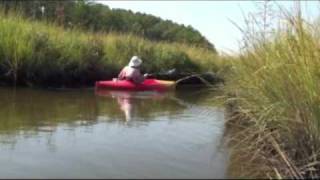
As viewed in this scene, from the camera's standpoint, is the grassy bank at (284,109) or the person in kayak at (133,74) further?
the person in kayak at (133,74)

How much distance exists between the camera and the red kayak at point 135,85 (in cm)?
1327

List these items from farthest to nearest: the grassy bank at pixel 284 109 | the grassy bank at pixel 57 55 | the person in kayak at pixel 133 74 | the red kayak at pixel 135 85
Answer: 1. the person in kayak at pixel 133 74
2. the red kayak at pixel 135 85
3. the grassy bank at pixel 57 55
4. the grassy bank at pixel 284 109

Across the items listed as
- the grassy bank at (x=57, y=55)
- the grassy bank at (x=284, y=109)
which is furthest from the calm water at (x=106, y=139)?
the grassy bank at (x=57, y=55)

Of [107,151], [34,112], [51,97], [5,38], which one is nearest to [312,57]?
[107,151]

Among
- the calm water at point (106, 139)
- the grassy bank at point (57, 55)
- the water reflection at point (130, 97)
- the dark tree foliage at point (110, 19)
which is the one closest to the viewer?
the calm water at point (106, 139)

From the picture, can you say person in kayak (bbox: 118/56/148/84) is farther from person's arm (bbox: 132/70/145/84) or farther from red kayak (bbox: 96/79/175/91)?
red kayak (bbox: 96/79/175/91)

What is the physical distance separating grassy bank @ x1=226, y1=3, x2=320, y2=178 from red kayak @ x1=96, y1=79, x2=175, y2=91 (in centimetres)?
686

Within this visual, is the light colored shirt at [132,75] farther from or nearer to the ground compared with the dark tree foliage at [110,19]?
nearer to the ground

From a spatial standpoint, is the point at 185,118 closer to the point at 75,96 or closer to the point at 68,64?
the point at 75,96

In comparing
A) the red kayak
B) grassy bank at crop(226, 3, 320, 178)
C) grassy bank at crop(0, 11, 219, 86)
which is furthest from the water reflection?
grassy bank at crop(226, 3, 320, 178)

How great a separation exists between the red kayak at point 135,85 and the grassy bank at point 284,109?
6856 mm

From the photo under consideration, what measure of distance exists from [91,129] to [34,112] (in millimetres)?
1559

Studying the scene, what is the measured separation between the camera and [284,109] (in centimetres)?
536

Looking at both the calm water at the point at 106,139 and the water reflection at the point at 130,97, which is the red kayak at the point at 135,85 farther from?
the calm water at the point at 106,139
